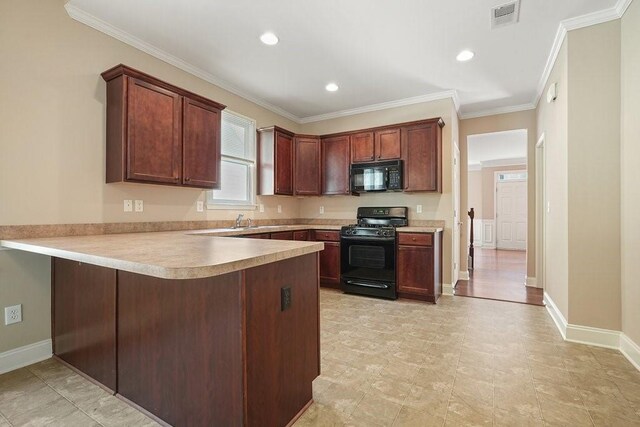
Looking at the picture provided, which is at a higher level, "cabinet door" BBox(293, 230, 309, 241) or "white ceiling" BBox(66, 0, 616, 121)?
"white ceiling" BBox(66, 0, 616, 121)

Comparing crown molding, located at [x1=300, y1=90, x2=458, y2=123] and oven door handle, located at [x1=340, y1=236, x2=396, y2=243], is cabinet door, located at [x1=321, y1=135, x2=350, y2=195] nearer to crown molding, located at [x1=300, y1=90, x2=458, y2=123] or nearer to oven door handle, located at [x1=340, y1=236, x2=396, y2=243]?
crown molding, located at [x1=300, y1=90, x2=458, y2=123]

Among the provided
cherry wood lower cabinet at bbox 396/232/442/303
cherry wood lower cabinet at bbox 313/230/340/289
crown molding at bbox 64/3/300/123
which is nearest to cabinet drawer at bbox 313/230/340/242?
cherry wood lower cabinet at bbox 313/230/340/289

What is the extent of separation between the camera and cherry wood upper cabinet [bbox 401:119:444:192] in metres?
4.07

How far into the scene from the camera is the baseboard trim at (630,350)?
2.19 m

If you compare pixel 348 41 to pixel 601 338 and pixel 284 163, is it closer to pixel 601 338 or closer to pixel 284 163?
pixel 284 163

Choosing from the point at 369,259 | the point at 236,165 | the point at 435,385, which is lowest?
the point at 435,385

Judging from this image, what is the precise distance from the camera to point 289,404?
157 centimetres

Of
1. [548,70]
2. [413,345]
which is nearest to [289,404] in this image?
[413,345]

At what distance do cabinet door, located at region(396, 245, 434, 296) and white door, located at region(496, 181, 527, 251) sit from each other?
7009 millimetres

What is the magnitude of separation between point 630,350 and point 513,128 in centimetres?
352

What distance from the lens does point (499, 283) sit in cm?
481

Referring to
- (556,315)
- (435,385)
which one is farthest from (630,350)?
(435,385)

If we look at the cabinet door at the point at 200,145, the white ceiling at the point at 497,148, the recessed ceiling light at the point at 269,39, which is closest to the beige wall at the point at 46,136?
the cabinet door at the point at 200,145

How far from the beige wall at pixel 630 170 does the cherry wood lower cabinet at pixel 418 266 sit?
1656 millimetres
